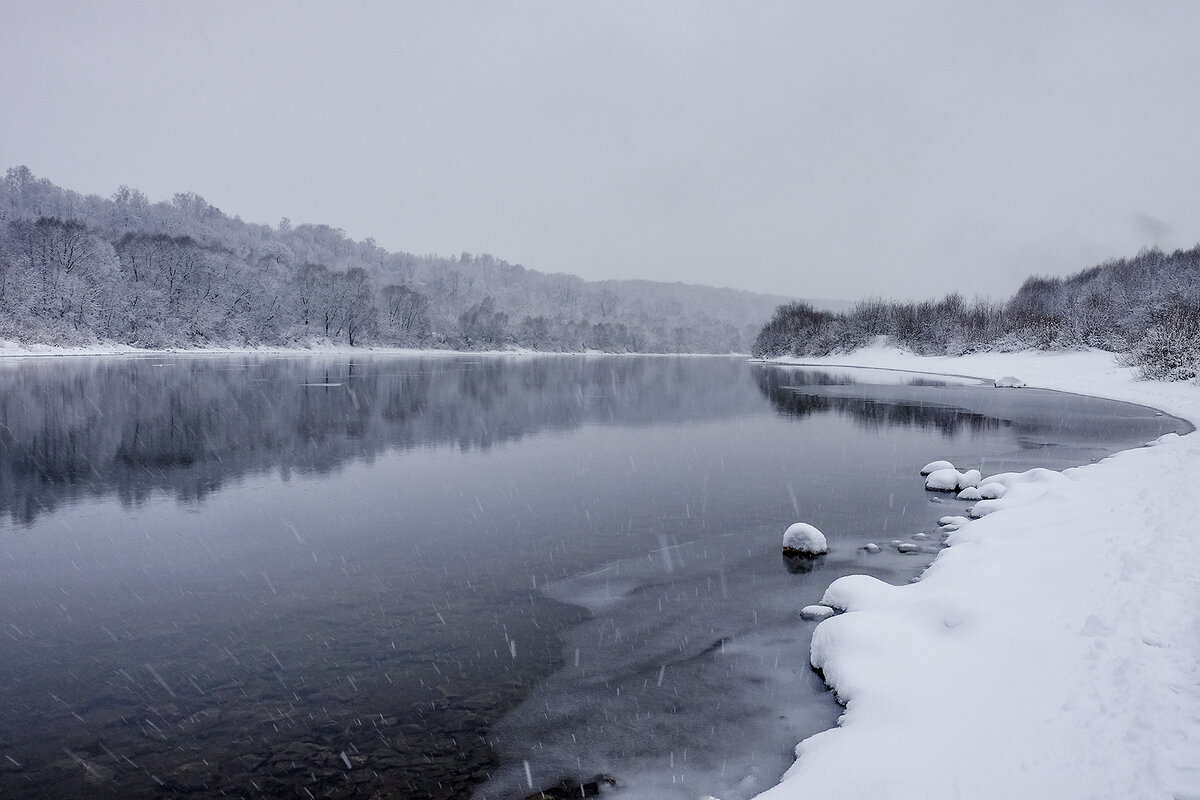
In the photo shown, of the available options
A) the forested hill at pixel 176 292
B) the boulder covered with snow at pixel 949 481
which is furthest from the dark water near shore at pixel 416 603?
the forested hill at pixel 176 292

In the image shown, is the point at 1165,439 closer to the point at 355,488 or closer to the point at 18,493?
the point at 355,488

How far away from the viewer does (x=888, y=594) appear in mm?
9430

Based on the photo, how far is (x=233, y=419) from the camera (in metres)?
27.5

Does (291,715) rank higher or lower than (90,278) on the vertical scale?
lower

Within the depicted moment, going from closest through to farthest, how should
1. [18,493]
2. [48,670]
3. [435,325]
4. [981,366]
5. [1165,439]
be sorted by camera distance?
[48,670] → [18,493] → [1165,439] → [981,366] → [435,325]

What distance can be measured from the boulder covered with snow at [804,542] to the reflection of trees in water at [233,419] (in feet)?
43.7

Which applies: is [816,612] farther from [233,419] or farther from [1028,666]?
[233,419]

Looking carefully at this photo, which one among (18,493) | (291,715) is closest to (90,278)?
(18,493)

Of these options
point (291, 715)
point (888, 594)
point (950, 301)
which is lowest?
point (291, 715)

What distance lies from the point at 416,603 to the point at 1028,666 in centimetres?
777

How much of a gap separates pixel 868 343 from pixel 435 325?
8702 cm

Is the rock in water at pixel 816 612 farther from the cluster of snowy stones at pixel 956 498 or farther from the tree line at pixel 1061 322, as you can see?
the tree line at pixel 1061 322

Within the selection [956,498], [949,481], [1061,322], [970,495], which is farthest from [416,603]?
[1061,322]

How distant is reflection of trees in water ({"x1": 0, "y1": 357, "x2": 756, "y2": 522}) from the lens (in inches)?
691
